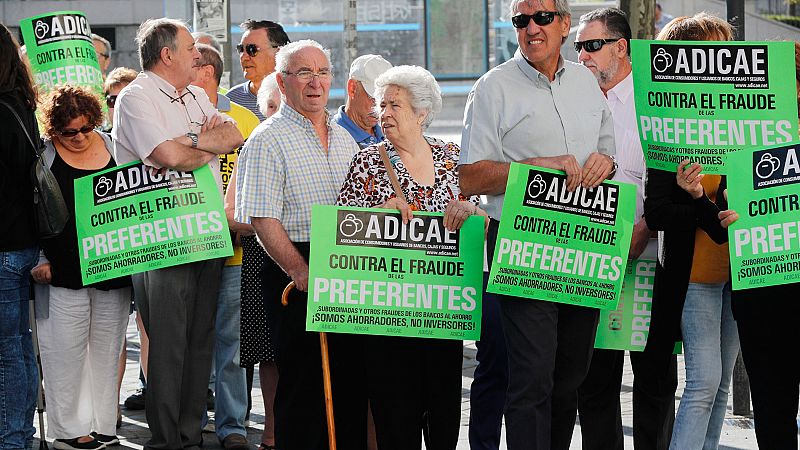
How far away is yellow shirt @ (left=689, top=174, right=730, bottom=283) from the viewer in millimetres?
6156

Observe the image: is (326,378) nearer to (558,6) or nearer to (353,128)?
(558,6)

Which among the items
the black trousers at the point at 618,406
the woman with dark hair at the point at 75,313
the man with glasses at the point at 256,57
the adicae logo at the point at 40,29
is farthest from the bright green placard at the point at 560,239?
the adicae logo at the point at 40,29

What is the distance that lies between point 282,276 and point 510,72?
4.87 feet

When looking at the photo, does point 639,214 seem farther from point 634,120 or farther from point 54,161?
point 54,161

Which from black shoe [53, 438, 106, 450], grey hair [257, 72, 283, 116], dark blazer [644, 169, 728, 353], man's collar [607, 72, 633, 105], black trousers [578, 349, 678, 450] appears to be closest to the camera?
dark blazer [644, 169, 728, 353]

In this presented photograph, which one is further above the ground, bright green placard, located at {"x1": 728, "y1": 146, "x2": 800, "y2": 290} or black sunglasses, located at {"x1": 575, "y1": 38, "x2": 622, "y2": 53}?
black sunglasses, located at {"x1": 575, "y1": 38, "x2": 622, "y2": 53}

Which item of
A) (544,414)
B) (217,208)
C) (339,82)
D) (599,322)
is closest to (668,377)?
(599,322)

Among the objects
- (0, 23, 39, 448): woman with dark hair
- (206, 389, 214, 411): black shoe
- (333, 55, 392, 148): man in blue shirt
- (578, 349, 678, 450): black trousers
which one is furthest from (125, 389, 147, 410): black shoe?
(578, 349, 678, 450): black trousers

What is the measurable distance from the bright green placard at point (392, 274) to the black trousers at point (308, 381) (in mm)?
345

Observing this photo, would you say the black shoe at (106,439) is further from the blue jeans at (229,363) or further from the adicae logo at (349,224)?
the adicae logo at (349,224)

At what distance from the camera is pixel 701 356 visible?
20.2ft

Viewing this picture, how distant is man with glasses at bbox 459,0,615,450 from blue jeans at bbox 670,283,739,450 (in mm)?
529

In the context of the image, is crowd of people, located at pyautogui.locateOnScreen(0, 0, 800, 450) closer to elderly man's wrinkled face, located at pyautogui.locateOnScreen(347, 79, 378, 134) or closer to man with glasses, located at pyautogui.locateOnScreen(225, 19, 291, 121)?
elderly man's wrinkled face, located at pyautogui.locateOnScreen(347, 79, 378, 134)

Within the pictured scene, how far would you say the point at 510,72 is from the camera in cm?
596
